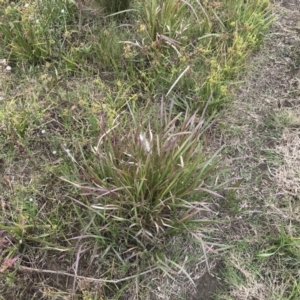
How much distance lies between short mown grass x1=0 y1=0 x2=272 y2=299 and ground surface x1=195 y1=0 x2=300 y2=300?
11cm

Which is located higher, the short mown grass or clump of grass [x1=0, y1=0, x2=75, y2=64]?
clump of grass [x1=0, y1=0, x2=75, y2=64]

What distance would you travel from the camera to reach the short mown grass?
6.13 feet

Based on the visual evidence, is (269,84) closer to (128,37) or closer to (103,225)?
(128,37)

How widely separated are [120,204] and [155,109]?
24.3 inches

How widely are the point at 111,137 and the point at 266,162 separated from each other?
0.81 m

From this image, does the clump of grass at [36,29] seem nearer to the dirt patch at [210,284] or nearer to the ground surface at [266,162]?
the ground surface at [266,162]

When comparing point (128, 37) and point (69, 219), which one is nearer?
point (69, 219)

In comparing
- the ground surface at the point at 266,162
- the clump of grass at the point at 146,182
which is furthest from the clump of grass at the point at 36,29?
the ground surface at the point at 266,162

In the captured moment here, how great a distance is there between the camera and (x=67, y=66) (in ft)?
7.91

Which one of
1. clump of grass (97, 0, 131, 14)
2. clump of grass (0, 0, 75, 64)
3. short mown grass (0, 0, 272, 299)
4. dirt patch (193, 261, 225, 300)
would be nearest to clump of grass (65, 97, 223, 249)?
short mown grass (0, 0, 272, 299)

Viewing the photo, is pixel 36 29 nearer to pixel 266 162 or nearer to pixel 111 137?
pixel 111 137

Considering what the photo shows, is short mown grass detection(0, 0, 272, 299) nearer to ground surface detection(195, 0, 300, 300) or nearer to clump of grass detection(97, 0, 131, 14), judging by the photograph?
clump of grass detection(97, 0, 131, 14)

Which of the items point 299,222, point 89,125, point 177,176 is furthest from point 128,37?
point 299,222

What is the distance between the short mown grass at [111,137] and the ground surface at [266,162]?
0.11 metres
